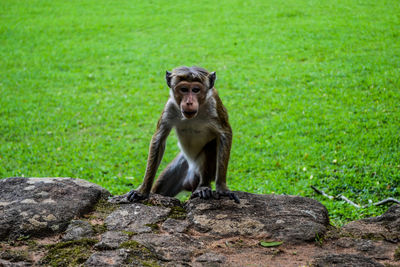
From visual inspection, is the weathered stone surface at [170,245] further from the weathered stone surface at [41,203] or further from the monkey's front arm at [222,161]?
the monkey's front arm at [222,161]

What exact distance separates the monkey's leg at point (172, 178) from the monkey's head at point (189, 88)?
3.70 ft

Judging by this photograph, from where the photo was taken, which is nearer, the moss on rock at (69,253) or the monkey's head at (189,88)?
the moss on rock at (69,253)

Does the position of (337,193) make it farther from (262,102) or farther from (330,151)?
(262,102)

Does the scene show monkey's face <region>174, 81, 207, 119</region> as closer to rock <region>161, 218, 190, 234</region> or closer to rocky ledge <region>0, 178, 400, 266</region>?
rocky ledge <region>0, 178, 400, 266</region>

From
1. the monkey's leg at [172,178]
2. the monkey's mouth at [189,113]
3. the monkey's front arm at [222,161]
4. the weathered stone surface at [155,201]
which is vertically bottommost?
the monkey's leg at [172,178]

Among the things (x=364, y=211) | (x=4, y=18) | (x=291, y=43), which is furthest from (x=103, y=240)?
(x=4, y=18)

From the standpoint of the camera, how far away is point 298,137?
846 centimetres

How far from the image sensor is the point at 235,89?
11344 millimetres

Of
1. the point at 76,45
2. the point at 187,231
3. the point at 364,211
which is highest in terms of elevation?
the point at 76,45

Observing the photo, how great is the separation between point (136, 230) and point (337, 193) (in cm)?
389

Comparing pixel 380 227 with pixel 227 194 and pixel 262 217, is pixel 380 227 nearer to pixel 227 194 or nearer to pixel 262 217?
pixel 262 217

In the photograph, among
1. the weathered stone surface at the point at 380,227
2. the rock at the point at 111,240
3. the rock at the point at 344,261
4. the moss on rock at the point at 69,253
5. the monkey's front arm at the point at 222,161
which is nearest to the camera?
the rock at the point at 344,261

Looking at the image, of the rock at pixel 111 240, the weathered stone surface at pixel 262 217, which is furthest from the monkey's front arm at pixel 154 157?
the rock at pixel 111 240

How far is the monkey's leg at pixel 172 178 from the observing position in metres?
5.32
